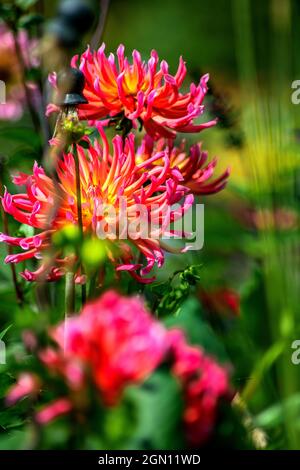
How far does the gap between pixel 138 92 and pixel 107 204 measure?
0.44ft

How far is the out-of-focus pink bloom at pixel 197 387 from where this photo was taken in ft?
1.74

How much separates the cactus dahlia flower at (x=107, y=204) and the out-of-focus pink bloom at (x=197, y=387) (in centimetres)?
23

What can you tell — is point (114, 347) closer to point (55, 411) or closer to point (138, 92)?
point (55, 411)

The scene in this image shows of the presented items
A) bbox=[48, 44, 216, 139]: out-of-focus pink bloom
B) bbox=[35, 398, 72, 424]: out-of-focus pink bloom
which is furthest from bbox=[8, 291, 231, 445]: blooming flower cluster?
bbox=[48, 44, 216, 139]: out-of-focus pink bloom

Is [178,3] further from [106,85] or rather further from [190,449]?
[190,449]

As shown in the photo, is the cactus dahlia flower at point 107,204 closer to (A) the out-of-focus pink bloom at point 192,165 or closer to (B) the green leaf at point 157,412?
(A) the out-of-focus pink bloom at point 192,165

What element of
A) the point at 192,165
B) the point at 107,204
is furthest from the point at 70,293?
the point at 192,165

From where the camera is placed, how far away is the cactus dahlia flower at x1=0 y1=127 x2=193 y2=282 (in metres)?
0.77

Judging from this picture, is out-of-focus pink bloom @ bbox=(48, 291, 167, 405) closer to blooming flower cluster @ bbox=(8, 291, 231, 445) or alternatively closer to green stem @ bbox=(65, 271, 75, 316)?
blooming flower cluster @ bbox=(8, 291, 231, 445)

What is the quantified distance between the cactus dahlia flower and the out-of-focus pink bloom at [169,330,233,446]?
0.77 ft

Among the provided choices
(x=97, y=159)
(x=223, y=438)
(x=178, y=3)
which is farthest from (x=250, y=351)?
(x=178, y=3)

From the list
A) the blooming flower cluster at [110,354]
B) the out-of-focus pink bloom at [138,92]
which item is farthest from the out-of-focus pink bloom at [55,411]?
the out-of-focus pink bloom at [138,92]
